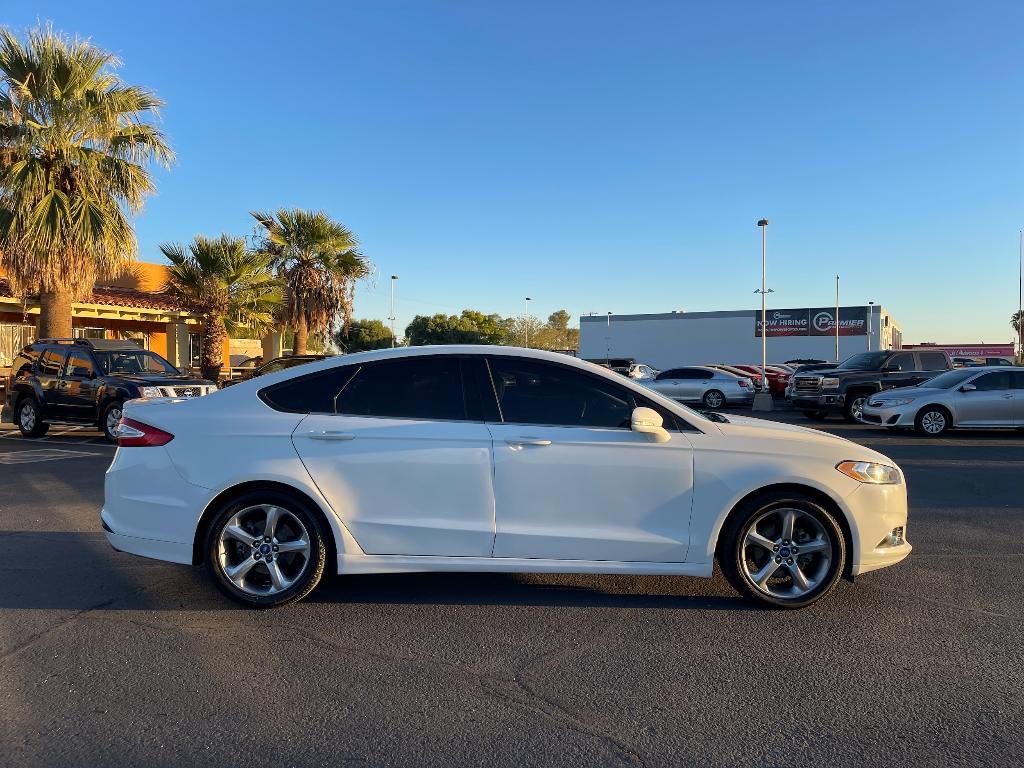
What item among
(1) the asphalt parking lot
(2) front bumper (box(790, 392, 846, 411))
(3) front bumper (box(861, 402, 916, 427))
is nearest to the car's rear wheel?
(2) front bumper (box(790, 392, 846, 411))

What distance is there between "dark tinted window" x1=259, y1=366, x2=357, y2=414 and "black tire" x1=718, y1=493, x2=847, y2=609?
251cm

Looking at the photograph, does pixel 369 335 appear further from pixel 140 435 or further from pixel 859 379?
pixel 140 435

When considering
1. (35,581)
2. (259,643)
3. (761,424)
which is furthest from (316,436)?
(761,424)

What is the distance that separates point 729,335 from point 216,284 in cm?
4274

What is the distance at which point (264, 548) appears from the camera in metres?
4.62

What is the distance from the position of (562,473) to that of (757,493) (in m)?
1.17

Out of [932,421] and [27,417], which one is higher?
[27,417]

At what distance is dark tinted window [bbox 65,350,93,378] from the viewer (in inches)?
552

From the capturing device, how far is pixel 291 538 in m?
4.66

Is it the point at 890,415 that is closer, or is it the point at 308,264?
the point at 890,415

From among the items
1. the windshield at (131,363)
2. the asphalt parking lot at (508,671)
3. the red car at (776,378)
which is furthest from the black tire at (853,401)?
the windshield at (131,363)

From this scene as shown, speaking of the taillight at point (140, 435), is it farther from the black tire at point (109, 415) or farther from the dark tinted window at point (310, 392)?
the black tire at point (109, 415)

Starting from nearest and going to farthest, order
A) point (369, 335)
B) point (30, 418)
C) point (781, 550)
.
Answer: point (781, 550), point (30, 418), point (369, 335)

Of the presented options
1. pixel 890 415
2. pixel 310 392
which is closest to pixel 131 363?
pixel 310 392
